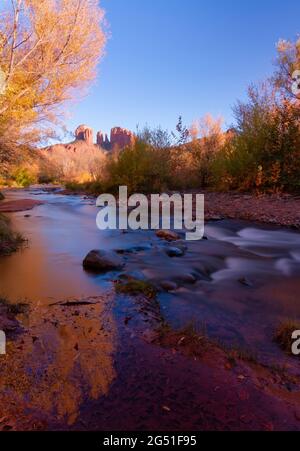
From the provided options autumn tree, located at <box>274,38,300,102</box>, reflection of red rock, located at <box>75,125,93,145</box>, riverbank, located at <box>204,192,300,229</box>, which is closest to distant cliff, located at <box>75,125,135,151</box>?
reflection of red rock, located at <box>75,125,93,145</box>

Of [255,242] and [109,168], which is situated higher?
[109,168]

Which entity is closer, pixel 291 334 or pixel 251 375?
pixel 251 375

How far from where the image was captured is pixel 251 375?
256 centimetres

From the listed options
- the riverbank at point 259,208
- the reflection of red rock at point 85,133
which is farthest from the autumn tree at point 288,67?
the reflection of red rock at point 85,133

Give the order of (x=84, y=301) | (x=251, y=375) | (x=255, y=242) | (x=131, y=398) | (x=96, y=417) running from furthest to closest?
(x=255, y=242), (x=84, y=301), (x=251, y=375), (x=131, y=398), (x=96, y=417)

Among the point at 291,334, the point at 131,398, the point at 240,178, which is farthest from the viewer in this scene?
the point at 240,178
